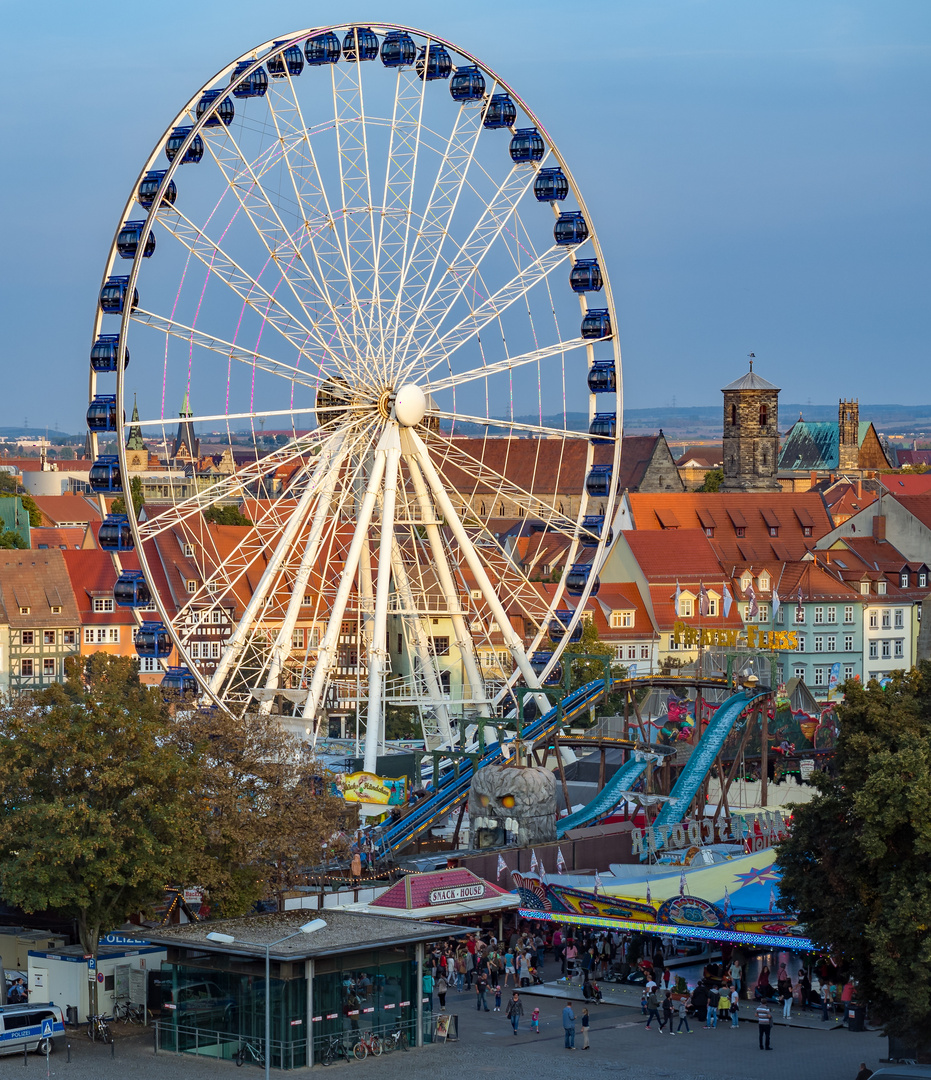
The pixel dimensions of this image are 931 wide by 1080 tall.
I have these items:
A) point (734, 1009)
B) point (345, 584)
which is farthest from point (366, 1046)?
point (345, 584)

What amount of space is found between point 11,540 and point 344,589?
81.3m

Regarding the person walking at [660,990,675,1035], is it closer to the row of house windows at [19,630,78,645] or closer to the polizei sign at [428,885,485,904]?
the polizei sign at [428,885,485,904]

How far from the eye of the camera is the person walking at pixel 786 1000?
5072 cm

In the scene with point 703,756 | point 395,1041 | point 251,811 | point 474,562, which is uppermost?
point 474,562

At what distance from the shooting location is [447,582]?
71375mm

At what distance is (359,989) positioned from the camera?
4550 centimetres

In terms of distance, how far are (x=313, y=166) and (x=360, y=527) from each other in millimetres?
12042

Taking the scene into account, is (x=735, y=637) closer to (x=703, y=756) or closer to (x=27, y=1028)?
(x=703, y=756)

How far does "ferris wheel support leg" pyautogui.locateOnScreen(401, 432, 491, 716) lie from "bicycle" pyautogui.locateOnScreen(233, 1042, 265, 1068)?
2746cm

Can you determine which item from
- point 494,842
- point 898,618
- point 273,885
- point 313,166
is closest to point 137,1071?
point 273,885

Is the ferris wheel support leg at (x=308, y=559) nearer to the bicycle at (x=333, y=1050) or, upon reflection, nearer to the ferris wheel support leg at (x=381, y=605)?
the ferris wheel support leg at (x=381, y=605)

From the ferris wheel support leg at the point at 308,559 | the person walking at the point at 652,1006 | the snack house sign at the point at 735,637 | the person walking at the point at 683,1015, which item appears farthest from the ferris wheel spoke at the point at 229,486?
the snack house sign at the point at 735,637

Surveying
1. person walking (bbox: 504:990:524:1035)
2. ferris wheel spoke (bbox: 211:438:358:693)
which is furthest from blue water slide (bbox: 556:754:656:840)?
person walking (bbox: 504:990:524:1035)

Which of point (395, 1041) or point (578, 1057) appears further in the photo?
point (395, 1041)
